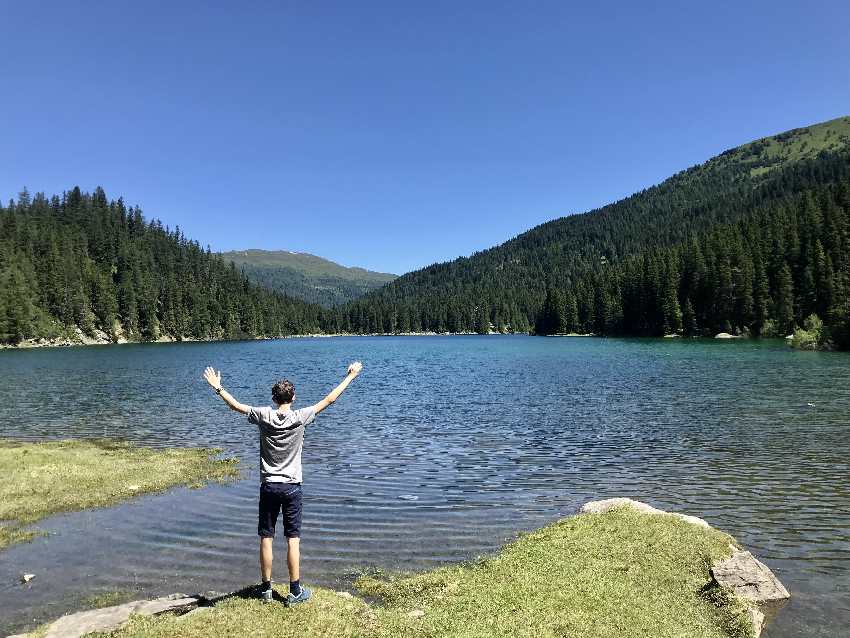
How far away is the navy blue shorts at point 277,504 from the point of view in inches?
396

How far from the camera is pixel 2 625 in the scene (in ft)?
34.0

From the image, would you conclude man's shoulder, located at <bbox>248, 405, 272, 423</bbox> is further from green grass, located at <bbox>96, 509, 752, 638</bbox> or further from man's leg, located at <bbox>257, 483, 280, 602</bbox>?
green grass, located at <bbox>96, 509, 752, 638</bbox>

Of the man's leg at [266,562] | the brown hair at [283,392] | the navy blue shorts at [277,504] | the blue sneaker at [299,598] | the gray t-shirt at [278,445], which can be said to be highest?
the brown hair at [283,392]

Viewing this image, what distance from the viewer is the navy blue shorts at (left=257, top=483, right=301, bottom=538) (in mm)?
10055

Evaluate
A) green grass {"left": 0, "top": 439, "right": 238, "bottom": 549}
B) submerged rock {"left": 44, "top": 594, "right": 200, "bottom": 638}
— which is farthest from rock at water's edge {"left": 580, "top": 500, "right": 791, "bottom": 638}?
green grass {"left": 0, "top": 439, "right": 238, "bottom": 549}

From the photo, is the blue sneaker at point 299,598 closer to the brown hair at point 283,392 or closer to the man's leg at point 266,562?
the man's leg at point 266,562

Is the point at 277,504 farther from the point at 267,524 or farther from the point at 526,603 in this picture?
the point at 526,603

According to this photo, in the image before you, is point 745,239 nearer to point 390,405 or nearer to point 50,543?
point 390,405

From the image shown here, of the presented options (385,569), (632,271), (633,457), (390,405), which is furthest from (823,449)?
(632,271)

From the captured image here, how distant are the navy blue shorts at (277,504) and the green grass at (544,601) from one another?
124 cm

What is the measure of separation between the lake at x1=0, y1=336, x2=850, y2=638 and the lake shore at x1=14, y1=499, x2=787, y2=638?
1.25 metres

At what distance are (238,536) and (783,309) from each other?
454 ft

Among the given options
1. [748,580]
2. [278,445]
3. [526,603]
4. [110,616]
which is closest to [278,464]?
[278,445]

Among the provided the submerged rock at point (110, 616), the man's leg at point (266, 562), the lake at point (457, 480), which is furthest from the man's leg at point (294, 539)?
the lake at point (457, 480)
